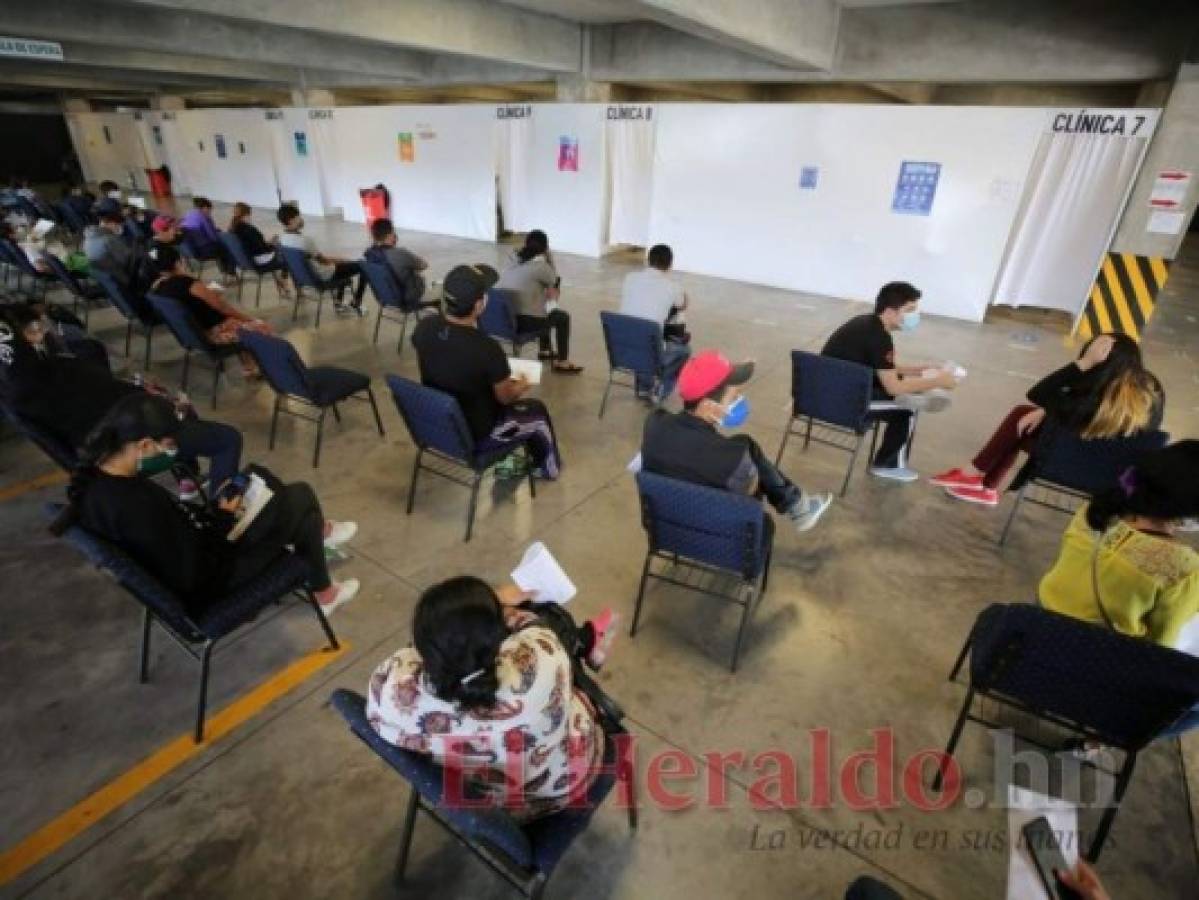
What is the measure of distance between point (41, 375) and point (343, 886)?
246 centimetres

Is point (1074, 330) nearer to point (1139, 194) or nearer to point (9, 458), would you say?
point (1139, 194)

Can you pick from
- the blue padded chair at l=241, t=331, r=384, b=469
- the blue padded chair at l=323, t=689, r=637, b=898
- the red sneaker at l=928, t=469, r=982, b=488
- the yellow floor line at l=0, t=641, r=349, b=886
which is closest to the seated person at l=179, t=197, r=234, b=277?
the blue padded chair at l=241, t=331, r=384, b=469

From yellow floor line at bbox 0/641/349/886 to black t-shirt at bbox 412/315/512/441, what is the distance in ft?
4.00

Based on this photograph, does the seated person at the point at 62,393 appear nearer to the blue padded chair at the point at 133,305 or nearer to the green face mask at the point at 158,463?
the green face mask at the point at 158,463

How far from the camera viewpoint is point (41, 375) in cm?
255

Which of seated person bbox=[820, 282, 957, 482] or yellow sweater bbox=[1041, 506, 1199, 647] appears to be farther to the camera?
seated person bbox=[820, 282, 957, 482]

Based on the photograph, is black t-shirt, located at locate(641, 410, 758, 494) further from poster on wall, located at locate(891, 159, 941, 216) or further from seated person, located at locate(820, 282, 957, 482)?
poster on wall, located at locate(891, 159, 941, 216)

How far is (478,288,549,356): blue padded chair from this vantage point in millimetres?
4523

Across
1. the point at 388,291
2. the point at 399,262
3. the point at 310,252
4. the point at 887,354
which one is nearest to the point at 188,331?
the point at 388,291

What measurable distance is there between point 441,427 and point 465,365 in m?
0.32

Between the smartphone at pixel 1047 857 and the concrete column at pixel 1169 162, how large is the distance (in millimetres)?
6960

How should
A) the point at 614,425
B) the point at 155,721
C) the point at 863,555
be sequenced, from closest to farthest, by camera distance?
the point at 155,721 → the point at 863,555 → the point at 614,425

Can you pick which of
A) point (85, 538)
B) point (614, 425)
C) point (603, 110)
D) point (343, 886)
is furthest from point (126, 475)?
point (603, 110)

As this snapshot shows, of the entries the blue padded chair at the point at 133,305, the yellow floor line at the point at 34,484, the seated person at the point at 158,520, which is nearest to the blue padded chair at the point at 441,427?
the seated person at the point at 158,520
